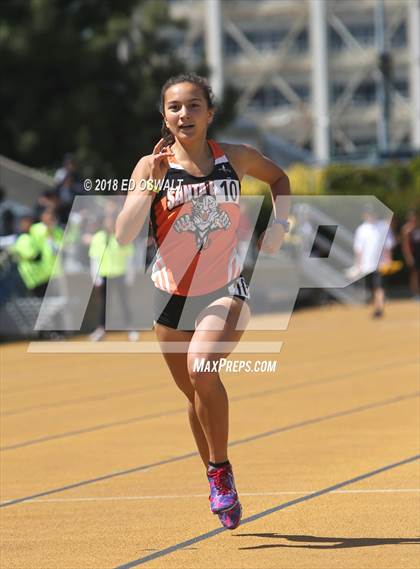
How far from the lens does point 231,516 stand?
7.05m

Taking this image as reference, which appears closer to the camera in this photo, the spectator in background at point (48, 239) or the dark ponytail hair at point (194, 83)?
the dark ponytail hair at point (194, 83)

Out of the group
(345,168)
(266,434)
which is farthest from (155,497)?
(345,168)

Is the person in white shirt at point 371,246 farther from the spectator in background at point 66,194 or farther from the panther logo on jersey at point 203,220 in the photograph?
the panther logo on jersey at point 203,220

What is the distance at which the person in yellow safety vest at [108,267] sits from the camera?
856 inches

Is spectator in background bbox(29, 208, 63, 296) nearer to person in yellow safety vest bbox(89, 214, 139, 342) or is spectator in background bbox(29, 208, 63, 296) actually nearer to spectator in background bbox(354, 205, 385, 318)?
person in yellow safety vest bbox(89, 214, 139, 342)

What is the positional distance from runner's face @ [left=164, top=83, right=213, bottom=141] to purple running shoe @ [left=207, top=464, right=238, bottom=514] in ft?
5.41

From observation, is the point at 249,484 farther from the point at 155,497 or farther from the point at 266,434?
the point at 266,434

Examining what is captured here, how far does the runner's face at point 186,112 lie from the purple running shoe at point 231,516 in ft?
6.00

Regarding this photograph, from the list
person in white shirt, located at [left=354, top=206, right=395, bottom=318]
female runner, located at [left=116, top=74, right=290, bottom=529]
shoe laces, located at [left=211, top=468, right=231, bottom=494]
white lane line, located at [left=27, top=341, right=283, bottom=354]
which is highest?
person in white shirt, located at [left=354, top=206, right=395, bottom=318]

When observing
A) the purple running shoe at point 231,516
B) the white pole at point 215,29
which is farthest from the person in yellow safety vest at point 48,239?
the white pole at point 215,29

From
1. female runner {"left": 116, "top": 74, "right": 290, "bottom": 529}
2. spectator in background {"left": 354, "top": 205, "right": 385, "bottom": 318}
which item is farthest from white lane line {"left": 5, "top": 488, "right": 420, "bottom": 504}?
spectator in background {"left": 354, "top": 205, "right": 385, "bottom": 318}

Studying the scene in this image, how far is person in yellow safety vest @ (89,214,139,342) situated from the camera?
2175cm

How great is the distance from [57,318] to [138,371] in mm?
6075

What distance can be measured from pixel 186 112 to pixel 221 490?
1867 millimetres
